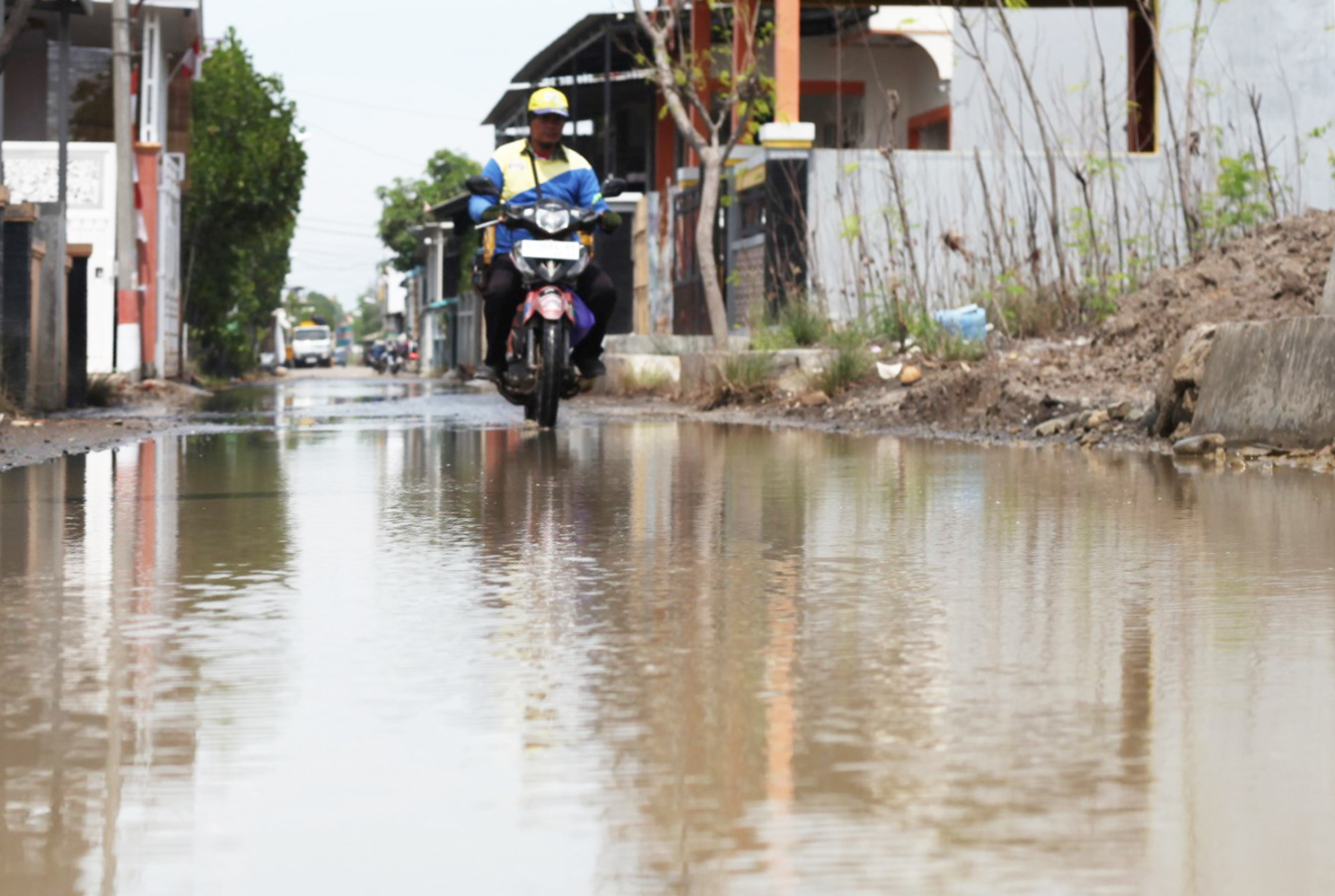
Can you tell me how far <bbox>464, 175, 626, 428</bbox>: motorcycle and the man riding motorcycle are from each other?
0.07 m

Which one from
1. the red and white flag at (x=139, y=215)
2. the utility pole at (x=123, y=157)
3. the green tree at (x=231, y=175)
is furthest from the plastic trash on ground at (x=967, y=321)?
the green tree at (x=231, y=175)

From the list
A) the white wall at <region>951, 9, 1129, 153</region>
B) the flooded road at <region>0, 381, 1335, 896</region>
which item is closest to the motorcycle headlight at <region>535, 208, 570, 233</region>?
the flooded road at <region>0, 381, 1335, 896</region>

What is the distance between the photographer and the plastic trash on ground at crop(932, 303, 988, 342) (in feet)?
62.5

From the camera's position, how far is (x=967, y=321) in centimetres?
1928

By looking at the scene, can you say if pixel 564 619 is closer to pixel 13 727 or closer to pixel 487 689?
pixel 487 689

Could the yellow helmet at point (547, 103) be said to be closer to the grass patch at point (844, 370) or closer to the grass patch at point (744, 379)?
the grass patch at point (844, 370)

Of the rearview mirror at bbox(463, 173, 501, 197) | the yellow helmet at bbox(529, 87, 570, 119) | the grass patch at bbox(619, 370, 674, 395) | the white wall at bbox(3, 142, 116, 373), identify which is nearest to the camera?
the rearview mirror at bbox(463, 173, 501, 197)

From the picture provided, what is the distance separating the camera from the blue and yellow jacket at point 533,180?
14844 mm

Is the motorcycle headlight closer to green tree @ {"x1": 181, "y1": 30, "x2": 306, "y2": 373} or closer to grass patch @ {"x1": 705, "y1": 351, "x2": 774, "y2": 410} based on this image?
grass patch @ {"x1": 705, "y1": 351, "x2": 774, "y2": 410}

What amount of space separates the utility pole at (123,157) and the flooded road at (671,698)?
860 inches

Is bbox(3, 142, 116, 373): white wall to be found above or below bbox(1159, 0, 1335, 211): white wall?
below

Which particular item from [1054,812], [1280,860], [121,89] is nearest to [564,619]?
[1054,812]

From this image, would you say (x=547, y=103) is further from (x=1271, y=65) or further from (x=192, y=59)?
(x=192, y=59)

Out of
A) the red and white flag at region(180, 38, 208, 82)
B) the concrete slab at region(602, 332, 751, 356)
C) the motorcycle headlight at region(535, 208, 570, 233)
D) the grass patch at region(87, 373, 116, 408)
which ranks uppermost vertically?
the red and white flag at region(180, 38, 208, 82)
